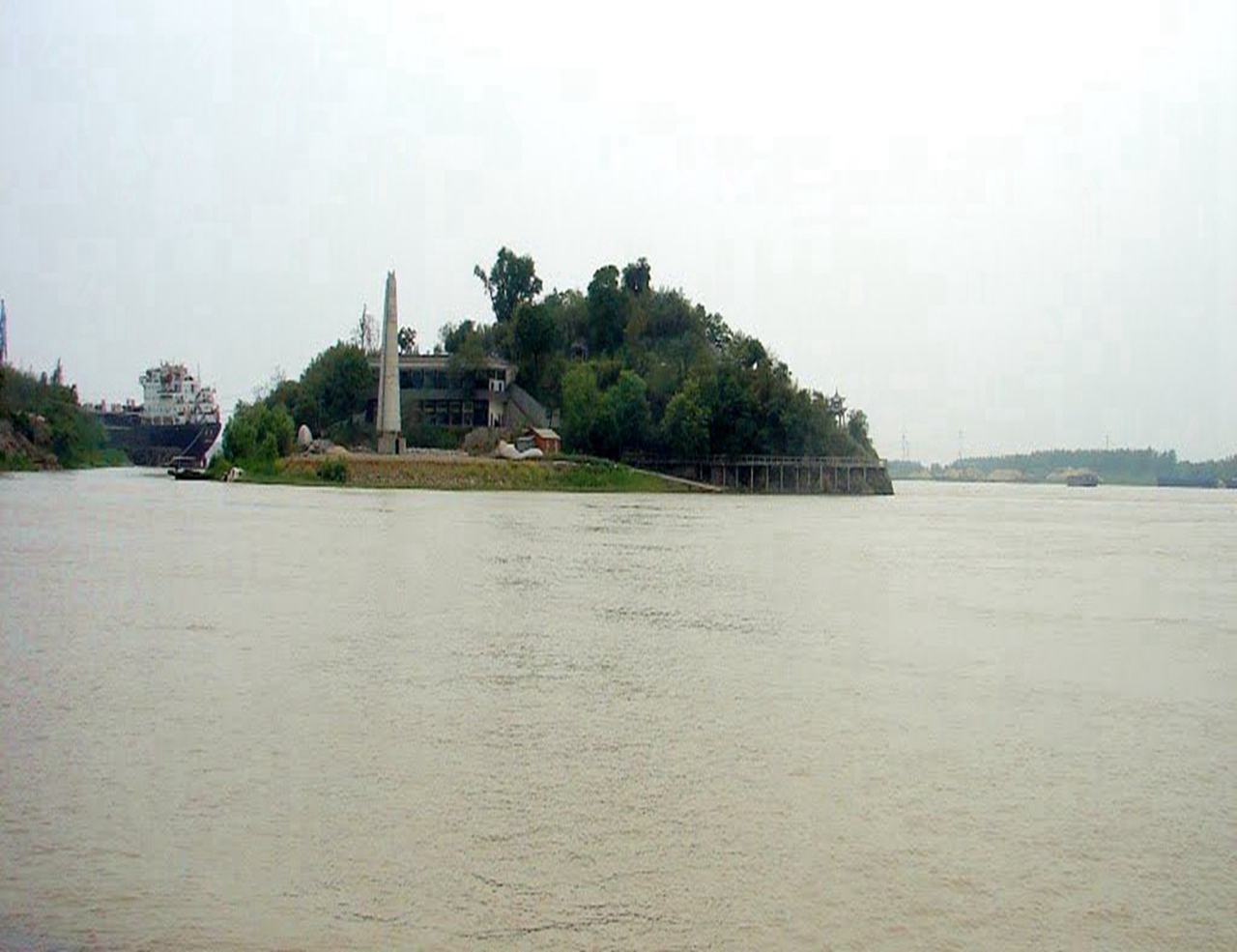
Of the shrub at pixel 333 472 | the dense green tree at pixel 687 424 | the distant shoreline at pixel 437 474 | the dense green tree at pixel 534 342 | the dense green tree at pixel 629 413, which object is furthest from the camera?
the dense green tree at pixel 534 342

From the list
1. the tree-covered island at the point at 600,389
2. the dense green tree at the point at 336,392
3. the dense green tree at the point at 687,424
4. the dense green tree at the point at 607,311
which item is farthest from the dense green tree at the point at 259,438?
the dense green tree at the point at 607,311

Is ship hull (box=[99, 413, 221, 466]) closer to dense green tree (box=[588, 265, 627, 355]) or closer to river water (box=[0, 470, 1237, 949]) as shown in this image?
dense green tree (box=[588, 265, 627, 355])

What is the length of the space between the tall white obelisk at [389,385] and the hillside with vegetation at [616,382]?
22.6ft

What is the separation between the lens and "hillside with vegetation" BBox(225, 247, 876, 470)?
314 feet

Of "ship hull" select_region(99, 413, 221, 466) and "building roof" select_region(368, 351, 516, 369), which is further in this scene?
"ship hull" select_region(99, 413, 221, 466)

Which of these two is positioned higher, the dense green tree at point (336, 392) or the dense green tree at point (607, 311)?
the dense green tree at point (607, 311)

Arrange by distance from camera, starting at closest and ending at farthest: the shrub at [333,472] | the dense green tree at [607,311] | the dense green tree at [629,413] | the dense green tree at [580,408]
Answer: the shrub at [333,472], the dense green tree at [629,413], the dense green tree at [580,408], the dense green tree at [607,311]

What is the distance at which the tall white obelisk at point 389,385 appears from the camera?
86.4 meters

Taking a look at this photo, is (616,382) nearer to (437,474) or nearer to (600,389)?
(600,389)

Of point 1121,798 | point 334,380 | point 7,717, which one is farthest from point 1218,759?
point 334,380

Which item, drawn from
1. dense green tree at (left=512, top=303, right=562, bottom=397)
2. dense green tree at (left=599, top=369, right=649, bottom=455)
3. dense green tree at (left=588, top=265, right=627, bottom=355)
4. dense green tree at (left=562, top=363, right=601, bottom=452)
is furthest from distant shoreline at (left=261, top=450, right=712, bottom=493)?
dense green tree at (left=588, top=265, right=627, bottom=355)

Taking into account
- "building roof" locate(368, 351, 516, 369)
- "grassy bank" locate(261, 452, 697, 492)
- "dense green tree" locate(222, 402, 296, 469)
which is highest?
"building roof" locate(368, 351, 516, 369)

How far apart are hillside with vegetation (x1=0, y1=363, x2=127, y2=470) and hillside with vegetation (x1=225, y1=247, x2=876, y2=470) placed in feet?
64.6

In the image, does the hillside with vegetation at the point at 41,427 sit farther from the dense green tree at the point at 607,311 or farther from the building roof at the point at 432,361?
the dense green tree at the point at 607,311
